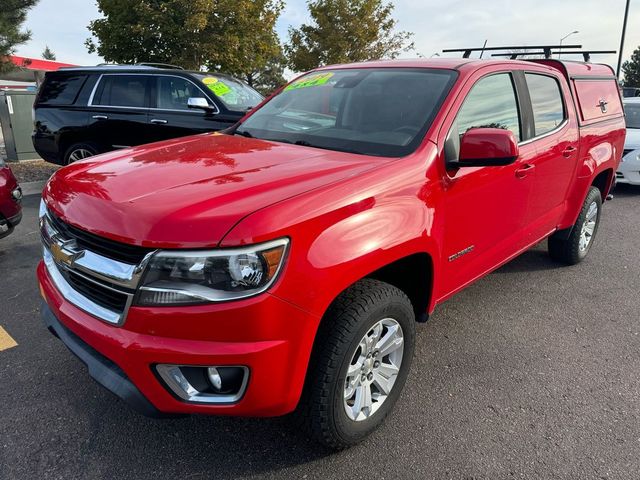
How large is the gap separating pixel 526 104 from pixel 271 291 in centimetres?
252

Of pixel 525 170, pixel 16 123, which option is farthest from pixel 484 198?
pixel 16 123

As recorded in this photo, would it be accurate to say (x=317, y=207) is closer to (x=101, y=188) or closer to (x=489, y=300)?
(x=101, y=188)

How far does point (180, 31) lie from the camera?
14.6 m

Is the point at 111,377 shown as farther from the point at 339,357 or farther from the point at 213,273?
the point at 339,357

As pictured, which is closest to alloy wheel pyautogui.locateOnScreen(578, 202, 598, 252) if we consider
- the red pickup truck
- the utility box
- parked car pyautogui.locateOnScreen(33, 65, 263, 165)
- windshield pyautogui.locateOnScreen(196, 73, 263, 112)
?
the red pickup truck

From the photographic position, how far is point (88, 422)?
97.0 inches

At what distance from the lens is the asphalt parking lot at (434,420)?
2215mm

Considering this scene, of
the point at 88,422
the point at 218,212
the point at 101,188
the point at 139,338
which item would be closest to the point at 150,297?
the point at 139,338

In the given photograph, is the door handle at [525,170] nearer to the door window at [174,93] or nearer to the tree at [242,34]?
the door window at [174,93]

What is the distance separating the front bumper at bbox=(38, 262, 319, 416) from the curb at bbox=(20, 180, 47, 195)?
6730 millimetres

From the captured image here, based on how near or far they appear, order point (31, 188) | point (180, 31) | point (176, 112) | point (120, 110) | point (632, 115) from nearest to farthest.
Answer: point (176, 112) < point (120, 110) < point (31, 188) < point (632, 115) < point (180, 31)

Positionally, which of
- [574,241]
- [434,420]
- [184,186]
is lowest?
[434,420]

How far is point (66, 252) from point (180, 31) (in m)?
14.3

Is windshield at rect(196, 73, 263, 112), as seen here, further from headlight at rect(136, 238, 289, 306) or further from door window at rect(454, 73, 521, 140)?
headlight at rect(136, 238, 289, 306)
